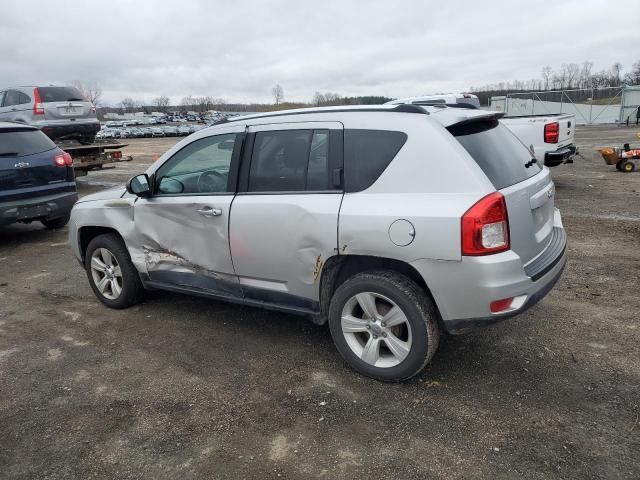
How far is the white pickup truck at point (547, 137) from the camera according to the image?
9266mm

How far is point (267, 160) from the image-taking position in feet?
12.4

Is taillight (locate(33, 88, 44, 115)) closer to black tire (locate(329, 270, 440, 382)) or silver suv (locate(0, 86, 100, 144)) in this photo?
silver suv (locate(0, 86, 100, 144))

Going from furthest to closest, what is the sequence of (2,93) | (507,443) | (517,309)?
(2,93)
(517,309)
(507,443)

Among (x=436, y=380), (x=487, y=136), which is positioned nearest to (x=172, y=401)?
(x=436, y=380)

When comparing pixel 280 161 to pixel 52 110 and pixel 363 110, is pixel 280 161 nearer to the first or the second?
pixel 363 110

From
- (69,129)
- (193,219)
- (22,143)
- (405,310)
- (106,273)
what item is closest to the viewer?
(405,310)

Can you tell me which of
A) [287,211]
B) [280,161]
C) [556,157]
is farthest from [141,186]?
[556,157]

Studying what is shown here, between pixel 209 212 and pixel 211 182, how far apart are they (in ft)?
0.93

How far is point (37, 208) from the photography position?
287 inches

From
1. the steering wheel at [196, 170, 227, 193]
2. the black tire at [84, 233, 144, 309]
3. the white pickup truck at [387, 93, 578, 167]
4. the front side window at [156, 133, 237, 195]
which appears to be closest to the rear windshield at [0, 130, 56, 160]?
the black tire at [84, 233, 144, 309]

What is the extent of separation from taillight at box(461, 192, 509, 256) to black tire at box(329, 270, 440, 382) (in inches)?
17.5

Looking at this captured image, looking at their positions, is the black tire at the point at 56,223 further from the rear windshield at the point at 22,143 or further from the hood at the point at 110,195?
the hood at the point at 110,195

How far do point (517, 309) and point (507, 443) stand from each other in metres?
0.76

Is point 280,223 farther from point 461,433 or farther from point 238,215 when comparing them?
point 461,433
